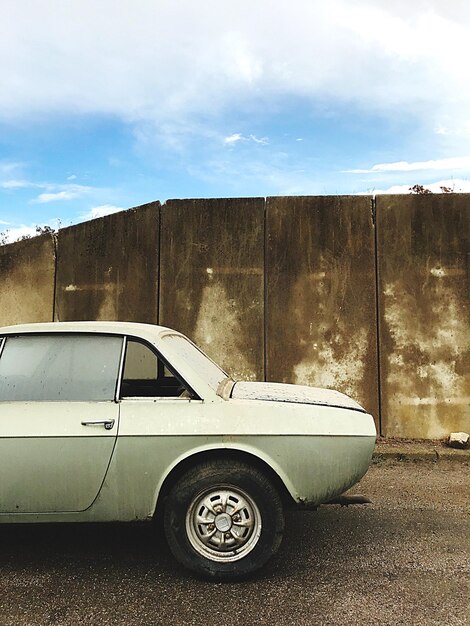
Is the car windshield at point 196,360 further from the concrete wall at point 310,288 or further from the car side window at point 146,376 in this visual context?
the concrete wall at point 310,288

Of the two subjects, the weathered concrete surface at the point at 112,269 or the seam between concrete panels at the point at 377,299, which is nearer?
the seam between concrete panels at the point at 377,299

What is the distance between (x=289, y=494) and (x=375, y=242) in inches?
190

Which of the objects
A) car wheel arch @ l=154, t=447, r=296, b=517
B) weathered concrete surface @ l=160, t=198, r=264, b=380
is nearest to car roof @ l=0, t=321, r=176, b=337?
car wheel arch @ l=154, t=447, r=296, b=517

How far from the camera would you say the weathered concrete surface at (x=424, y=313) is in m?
7.30

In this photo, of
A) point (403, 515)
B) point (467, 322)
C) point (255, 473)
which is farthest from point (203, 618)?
Result: point (467, 322)

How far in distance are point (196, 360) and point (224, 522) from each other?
3.71 ft

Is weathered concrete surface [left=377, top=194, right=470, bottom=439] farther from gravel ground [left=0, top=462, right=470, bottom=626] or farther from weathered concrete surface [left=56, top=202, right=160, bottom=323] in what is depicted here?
weathered concrete surface [left=56, top=202, right=160, bottom=323]

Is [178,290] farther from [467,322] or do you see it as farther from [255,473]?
[255,473]

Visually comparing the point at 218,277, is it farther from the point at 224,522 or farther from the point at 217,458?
the point at 224,522

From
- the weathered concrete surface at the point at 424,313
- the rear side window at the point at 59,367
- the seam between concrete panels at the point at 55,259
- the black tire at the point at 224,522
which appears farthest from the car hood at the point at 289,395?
the seam between concrete panels at the point at 55,259

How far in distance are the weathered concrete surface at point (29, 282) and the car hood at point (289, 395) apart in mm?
4739

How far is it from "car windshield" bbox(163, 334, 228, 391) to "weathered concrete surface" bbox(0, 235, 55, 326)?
4350 mm

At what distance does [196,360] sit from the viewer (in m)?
4.02

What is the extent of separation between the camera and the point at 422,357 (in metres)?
7.37
